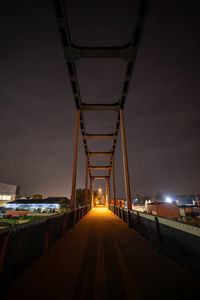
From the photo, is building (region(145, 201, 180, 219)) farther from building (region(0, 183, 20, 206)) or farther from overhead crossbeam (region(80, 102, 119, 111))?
building (region(0, 183, 20, 206))

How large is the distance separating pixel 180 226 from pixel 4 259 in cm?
285

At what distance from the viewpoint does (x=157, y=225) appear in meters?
3.02

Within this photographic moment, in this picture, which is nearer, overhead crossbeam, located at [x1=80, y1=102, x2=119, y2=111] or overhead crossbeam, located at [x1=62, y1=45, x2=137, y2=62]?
overhead crossbeam, located at [x1=62, y1=45, x2=137, y2=62]

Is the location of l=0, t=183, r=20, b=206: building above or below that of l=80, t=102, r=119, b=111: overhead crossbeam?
below

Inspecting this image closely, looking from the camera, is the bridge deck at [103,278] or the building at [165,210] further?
the building at [165,210]

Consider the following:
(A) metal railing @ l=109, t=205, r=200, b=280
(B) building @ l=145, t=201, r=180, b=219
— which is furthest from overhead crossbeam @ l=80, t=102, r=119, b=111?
(B) building @ l=145, t=201, r=180, b=219

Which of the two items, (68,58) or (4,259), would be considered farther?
(68,58)

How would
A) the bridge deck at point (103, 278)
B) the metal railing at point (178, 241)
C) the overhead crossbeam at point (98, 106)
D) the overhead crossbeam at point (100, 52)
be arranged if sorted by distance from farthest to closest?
the overhead crossbeam at point (98, 106) < the overhead crossbeam at point (100, 52) < the metal railing at point (178, 241) < the bridge deck at point (103, 278)

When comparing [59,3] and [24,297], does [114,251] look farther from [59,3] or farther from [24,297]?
[59,3]

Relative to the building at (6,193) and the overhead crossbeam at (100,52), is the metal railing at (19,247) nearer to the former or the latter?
the overhead crossbeam at (100,52)

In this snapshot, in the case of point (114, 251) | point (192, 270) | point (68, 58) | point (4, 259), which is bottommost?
point (114, 251)

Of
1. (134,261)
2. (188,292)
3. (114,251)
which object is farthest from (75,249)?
(188,292)

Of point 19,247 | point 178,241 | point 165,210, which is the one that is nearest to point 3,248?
point 19,247

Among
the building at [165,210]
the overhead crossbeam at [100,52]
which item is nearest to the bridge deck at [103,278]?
the overhead crossbeam at [100,52]
